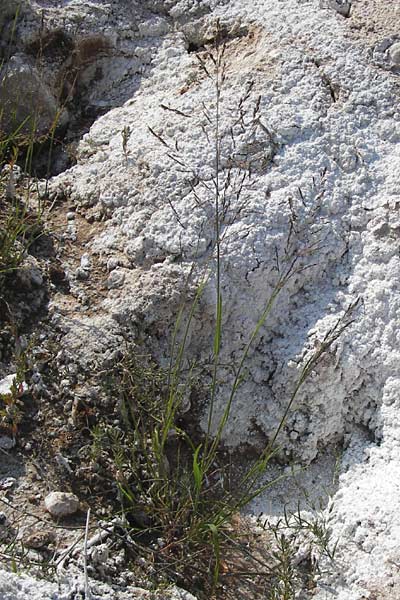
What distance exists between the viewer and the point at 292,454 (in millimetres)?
2561

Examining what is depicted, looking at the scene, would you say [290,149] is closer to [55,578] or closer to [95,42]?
[95,42]

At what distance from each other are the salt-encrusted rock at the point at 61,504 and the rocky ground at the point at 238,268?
0.06 ft

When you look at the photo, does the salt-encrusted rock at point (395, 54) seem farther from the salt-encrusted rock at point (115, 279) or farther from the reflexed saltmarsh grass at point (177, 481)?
the salt-encrusted rock at point (115, 279)

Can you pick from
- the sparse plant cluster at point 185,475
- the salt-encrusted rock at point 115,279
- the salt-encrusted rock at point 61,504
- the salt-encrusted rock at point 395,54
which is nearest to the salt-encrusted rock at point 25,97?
the sparse plant cluster at point 185,475

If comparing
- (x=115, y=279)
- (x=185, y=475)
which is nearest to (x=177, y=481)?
(x=185, y=475)

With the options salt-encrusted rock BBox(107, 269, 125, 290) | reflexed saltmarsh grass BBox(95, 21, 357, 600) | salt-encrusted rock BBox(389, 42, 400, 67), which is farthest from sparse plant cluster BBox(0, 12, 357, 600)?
salt-encrusted rock BBox(389, 42, 400, 67)

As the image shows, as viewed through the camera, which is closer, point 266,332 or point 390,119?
point 266,332

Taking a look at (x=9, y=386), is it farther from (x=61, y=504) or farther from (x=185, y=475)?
(x=185, y=475)

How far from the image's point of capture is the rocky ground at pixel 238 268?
2.34 m

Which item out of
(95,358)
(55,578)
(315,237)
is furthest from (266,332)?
(55,578)

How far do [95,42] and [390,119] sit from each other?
52.1 inches

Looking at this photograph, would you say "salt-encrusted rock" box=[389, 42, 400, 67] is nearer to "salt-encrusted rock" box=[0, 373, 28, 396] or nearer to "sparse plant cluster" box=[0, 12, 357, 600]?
"sparse plant cluster" box=[0, 12, 357, 600]

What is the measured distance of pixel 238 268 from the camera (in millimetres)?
2678

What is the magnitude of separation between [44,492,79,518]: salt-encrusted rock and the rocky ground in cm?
2
